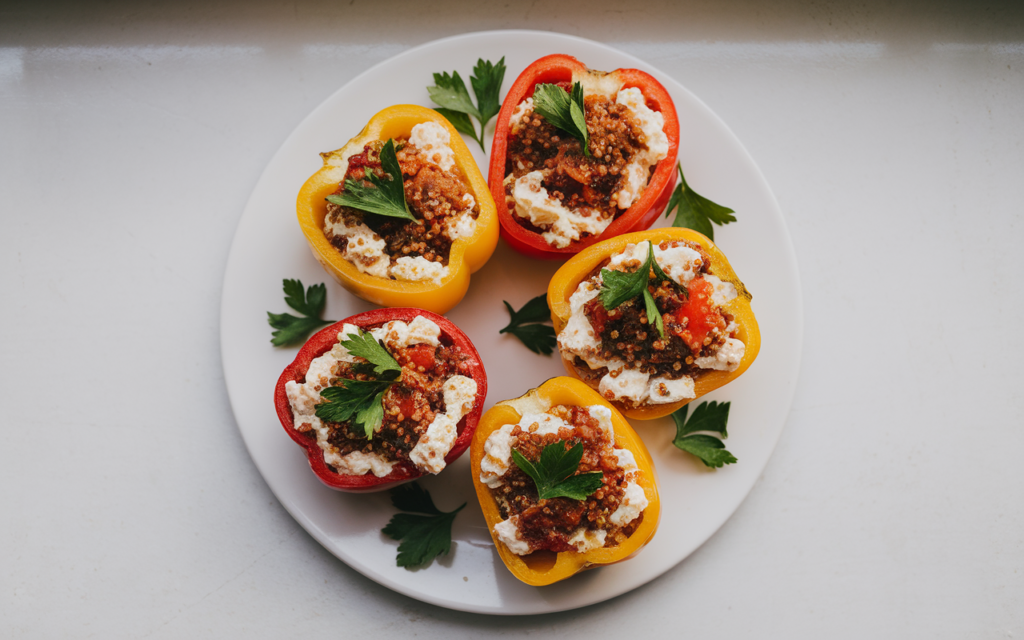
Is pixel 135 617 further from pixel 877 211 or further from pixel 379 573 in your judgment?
pixel 877 211

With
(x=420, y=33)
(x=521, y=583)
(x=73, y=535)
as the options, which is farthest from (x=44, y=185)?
(x=521, y=583)

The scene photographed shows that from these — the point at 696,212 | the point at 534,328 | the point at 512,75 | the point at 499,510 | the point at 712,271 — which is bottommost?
the point at 499,510

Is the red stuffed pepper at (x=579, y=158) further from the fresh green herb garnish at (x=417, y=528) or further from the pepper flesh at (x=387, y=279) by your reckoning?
the fresh green herb garnish at (x=417, y=528)

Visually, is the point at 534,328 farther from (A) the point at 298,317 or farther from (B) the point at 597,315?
(A) the point at 298,317

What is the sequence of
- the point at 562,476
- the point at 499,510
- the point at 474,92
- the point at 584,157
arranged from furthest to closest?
the point at 474,92 < the point at 584,157 < the point at 499,510 < the point at 562,476

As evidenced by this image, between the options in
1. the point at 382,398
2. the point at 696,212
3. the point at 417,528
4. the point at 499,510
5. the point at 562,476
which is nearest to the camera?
the point at 562,476

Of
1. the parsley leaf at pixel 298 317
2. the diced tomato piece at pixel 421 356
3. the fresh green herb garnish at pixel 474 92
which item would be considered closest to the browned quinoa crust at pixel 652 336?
the diced tomato piece at pixel 421 356

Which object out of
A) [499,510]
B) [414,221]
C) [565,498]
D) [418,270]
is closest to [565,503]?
[565,498]

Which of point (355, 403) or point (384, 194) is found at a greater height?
point (384, 194)
